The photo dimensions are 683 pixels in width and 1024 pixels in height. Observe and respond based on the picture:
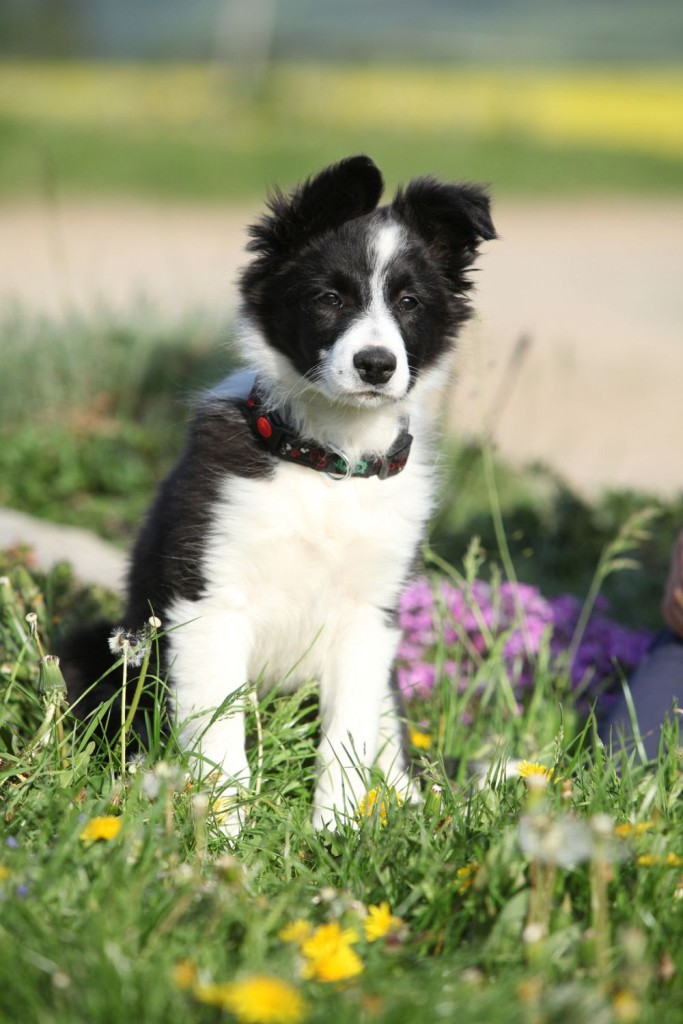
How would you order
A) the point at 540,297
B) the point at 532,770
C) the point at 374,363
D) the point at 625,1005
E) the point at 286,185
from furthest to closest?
the point at 286,185 → the point at 540,297 → the point at 374,363 → the point at 532,770 → the point at 625,1005

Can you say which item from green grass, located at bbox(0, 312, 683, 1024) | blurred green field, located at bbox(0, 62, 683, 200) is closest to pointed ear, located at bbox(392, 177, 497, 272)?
green grass, located at bbox(0, 312, 683, 1024)

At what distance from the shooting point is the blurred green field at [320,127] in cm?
1981

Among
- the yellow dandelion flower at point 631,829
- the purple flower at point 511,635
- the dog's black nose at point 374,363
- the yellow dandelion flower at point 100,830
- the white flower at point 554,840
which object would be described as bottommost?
the purple flower at point 511,635

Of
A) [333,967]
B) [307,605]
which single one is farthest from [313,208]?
[333,967]

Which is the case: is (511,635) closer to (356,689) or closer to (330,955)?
(356,689)

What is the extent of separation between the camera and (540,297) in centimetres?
1210

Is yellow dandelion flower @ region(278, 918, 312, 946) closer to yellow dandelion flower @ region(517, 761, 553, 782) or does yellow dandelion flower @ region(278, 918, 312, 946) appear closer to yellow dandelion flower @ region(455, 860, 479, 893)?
yellow dandelion flower @ region(455, 860, 479, 893)

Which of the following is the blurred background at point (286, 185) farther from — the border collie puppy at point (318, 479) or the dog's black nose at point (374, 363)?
the dog's black nose at point (374, 363)

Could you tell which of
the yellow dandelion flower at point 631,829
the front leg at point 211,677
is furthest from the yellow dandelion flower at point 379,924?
the front leg at point 211,677

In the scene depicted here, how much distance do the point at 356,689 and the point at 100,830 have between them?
3.72 feet

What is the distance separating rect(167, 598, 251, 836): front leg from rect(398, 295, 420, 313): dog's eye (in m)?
0.90

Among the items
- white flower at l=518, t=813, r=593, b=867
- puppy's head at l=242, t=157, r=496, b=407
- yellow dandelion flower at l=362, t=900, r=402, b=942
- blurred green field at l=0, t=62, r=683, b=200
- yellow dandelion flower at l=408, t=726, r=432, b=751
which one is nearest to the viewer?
white flower at l=518, t=813, r=593, b=867

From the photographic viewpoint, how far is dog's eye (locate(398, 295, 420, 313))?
318 centimetres

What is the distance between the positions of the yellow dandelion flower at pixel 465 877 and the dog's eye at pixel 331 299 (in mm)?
1464
